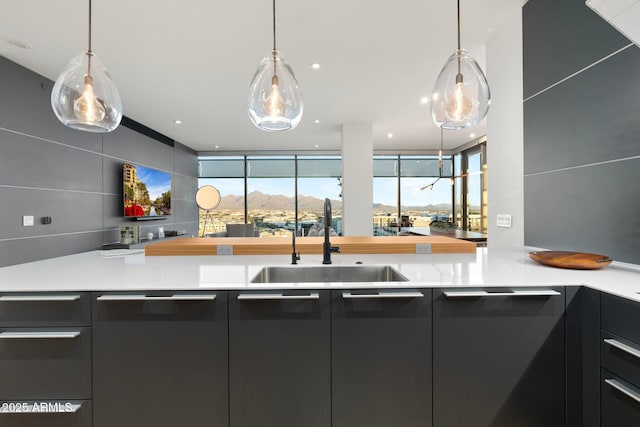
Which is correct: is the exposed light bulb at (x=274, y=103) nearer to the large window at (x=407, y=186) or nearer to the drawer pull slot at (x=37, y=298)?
the drawer pull slot at (x=37, y=298)

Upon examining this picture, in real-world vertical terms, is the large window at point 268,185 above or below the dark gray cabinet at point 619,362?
above

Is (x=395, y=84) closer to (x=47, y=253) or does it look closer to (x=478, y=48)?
(x=478, y=48)

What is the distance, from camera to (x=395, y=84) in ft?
12.2

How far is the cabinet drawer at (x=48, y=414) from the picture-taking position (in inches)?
48.7

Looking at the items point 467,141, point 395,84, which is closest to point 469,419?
point 395,84

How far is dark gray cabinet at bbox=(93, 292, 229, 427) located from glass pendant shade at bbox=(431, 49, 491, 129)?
4.66ft

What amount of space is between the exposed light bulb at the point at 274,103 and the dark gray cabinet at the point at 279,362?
0.92m

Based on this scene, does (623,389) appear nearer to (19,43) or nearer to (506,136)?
(506,136)

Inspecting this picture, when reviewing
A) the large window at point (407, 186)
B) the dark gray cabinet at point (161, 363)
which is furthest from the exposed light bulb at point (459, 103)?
the large window at point (407, 186)

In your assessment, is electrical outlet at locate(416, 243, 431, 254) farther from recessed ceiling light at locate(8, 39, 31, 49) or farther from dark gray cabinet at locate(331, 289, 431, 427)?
recessed ceiling light at locate(8, 39, 31, 49)

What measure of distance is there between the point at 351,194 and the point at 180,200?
13.2ft

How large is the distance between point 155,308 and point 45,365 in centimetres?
51

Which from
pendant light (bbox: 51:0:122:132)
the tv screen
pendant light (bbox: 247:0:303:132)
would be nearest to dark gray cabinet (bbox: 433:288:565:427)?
pendant light (bbox: 247:0:303:132)

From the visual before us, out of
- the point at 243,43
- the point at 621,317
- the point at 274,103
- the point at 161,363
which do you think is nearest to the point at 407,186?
the point at 243,43
